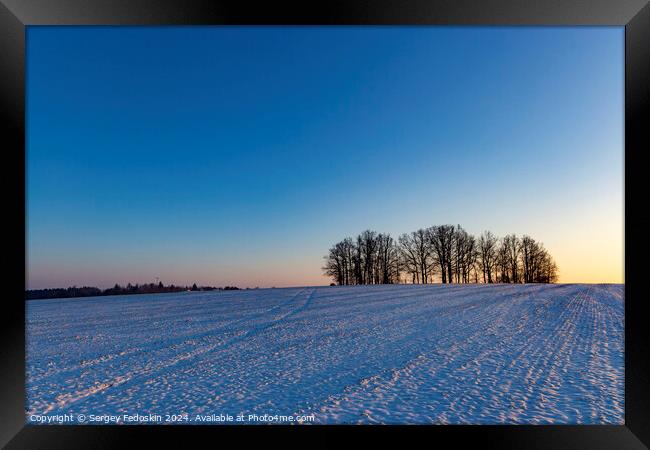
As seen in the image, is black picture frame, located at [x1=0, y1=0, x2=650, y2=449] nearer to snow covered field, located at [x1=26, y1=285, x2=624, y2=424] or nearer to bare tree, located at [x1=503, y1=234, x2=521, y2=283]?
snow covered field, located at [x1=26, y1=285, x2=624, y2=424]

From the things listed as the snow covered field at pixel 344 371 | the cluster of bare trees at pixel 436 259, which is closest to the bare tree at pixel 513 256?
the cluster of bare trees at pixel 436 259

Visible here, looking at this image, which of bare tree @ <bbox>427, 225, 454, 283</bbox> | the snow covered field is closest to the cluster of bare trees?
bare tree @ <bbox>427, 225, 454, 283</bbox>

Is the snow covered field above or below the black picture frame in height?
below

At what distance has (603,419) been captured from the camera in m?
4.71

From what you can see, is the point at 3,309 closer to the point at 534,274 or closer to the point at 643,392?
the point at 643,392

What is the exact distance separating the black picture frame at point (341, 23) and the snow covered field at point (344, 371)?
4.11ft

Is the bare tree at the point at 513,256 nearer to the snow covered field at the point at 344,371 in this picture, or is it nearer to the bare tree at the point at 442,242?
the bare tree at the point at 442,242

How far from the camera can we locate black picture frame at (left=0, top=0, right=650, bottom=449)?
3.37 metres

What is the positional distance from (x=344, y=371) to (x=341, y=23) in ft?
18.8

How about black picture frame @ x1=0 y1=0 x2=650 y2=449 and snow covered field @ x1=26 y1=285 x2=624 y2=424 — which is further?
snow covered field @ x1=26 y1=285 x2=624 y2=424

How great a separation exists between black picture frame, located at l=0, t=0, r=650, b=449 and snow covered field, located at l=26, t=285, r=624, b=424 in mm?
1252

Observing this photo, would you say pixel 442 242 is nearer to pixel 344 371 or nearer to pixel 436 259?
pixel 436 259

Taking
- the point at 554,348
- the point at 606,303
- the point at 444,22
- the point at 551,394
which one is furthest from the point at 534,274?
the point at 444,22

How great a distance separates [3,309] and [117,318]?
14.1 metres
